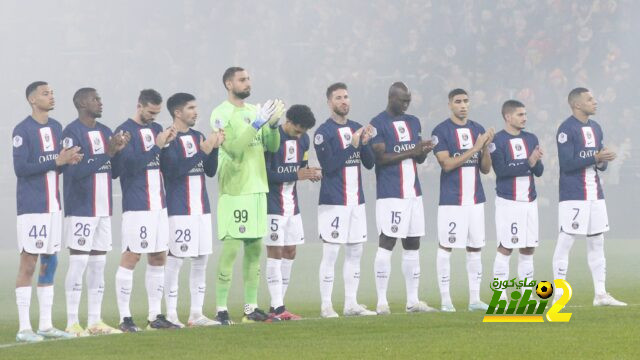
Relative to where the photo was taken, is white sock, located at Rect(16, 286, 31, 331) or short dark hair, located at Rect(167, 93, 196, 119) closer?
white sock, located at Rect(16, 286, 31, 331)

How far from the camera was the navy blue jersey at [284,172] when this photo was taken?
11.2 metres

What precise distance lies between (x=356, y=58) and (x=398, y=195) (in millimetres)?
19482

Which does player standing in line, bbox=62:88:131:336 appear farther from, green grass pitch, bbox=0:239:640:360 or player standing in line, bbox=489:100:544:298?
player standing in line, bbox=489:100:544:298

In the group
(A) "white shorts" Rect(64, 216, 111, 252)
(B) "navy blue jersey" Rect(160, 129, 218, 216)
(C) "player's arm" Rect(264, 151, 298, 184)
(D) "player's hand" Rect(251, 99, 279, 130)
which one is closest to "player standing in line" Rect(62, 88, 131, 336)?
(A) "white shorts" Rect(64, 216, 111, 252)

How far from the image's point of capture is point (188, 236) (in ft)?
35.5

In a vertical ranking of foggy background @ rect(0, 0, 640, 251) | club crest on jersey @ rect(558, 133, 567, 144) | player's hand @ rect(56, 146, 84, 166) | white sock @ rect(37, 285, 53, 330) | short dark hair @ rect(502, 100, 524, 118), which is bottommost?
white sock @ rect(37, 285, 53, 330)

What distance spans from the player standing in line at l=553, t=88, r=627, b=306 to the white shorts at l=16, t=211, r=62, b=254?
466cm

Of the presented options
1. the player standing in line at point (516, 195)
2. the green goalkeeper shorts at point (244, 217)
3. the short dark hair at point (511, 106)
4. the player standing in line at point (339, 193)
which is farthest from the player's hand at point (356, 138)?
the short dark hair at point (511, 106)

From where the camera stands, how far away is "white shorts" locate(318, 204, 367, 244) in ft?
37.3

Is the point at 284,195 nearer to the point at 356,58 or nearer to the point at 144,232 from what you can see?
the point at 144,232

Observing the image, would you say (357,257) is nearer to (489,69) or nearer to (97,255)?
(97,255)

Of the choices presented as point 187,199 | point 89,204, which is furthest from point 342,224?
point 89,204

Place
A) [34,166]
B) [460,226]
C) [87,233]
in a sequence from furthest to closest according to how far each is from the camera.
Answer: [460,226] → [87,233] → [34,166]

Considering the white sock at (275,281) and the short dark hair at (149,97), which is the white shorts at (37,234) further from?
the white sock at (275,281)
